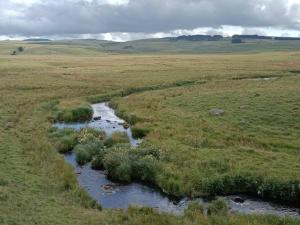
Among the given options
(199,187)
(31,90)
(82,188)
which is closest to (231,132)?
(199,187)

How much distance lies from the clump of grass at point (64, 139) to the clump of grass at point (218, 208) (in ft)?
54.5

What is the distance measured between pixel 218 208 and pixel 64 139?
1849 centimetres

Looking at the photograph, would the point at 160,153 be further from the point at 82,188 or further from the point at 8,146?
the point at 8,146

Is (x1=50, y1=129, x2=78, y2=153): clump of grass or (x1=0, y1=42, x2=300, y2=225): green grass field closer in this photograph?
(x1=0, y1=42, x2=300, y2=225): green grass field

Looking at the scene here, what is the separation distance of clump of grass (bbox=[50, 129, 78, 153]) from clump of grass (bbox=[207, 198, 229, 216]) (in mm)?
16604

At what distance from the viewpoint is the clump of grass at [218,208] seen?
22141 millimetres

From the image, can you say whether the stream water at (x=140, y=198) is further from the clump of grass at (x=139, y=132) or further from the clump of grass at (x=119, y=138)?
the clump of grass at (x=139, y=132)

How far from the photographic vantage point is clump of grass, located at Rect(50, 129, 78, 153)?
3612cm

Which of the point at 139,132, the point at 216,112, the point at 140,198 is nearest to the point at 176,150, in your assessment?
the point at 140,198

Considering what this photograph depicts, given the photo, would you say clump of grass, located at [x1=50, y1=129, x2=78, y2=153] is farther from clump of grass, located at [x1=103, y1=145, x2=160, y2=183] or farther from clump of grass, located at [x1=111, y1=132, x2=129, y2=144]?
clump of grass, located at [x1=103, y1=145, x2=160, y2=183]

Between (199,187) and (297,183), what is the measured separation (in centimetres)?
563

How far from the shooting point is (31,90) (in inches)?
2820

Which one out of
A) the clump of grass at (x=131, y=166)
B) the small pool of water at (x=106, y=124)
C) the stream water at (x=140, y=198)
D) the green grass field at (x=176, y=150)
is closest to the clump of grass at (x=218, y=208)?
the stream water at (x=140, y=198)

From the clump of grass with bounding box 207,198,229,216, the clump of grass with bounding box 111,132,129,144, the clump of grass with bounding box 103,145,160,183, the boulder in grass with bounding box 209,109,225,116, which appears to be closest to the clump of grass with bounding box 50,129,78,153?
the clump of grass with bounding box 111,132,129,144
